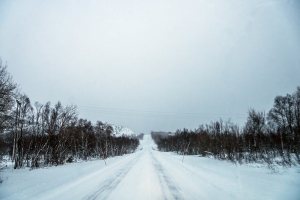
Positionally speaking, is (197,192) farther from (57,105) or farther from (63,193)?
(57,105)

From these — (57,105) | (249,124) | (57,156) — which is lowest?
(57,156)

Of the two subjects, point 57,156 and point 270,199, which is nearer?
point 270,199

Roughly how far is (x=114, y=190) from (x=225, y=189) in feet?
15.2

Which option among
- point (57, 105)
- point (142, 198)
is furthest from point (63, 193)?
point (57, 105)

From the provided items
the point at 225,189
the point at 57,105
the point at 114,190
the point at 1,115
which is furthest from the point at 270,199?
the point at 57,105

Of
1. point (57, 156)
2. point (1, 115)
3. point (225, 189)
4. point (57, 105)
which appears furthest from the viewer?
point (57, 105)

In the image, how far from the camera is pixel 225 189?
23.5 feet

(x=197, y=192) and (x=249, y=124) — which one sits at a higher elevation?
(x=249, y=124)

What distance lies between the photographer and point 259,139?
24.8 metres

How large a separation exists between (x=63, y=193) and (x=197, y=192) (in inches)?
204

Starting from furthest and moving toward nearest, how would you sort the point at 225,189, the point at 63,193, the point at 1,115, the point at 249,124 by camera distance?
the point at 249,124, the point at 1,115, the point at 225,189, the point at 63,193

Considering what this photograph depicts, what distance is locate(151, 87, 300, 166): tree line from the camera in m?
15.4

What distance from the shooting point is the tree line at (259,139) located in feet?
50.4

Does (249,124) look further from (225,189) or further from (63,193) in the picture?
(63,193)
